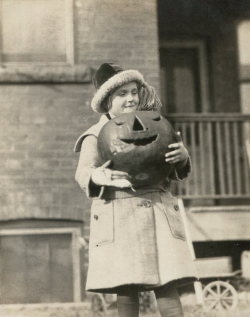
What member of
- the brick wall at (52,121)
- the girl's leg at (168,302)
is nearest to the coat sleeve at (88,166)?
the girl's leg at (168,302)

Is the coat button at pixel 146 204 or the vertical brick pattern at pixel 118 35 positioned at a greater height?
the vertical brick pattern at pixel 118 35

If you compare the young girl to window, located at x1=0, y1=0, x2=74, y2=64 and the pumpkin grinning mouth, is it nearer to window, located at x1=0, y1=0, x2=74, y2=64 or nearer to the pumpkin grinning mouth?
the pumpkin grinning mouth

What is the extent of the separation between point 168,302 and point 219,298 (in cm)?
390

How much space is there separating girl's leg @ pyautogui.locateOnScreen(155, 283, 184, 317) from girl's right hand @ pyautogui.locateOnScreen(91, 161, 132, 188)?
59 cm

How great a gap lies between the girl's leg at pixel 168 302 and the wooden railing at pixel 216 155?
4314mm

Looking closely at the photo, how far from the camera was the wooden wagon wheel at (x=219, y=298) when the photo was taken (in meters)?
7.52

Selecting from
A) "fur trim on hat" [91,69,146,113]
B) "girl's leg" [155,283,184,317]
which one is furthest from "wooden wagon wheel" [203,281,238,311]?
"fur trim on hat" [91,69,146,113]

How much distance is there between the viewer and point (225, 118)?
8.57 m

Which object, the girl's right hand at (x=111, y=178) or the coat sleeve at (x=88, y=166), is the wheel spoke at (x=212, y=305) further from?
the girl's right hand at (x=111, y=178)

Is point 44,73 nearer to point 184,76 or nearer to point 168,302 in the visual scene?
point 184,76

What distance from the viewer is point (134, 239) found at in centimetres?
390

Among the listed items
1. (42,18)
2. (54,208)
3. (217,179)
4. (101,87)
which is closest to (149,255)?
(101,87)

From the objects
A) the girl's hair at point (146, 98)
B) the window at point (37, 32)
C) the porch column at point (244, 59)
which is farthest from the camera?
the porch column at point (244, 59)

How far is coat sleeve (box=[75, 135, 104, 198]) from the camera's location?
3.95m
